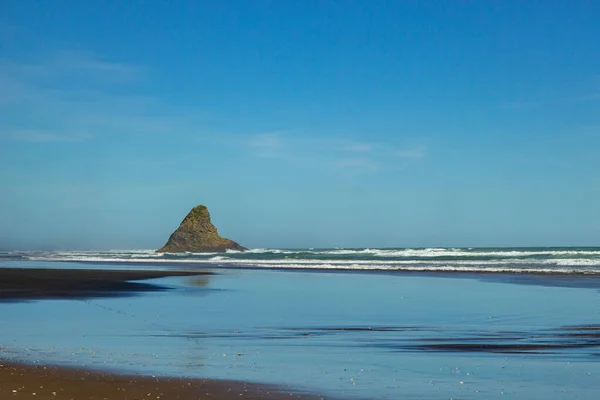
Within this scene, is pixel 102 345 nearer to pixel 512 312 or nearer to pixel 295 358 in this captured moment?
pixel 295 358

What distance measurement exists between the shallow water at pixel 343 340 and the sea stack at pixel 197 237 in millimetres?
76680

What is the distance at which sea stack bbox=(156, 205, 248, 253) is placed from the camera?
100375mm

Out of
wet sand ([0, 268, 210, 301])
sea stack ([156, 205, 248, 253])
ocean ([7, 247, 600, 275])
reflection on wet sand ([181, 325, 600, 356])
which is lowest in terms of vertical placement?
reflection on wet sand ([181, 325, 600, 356])

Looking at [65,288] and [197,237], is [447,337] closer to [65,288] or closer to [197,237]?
[65,288]

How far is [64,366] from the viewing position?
10.3m

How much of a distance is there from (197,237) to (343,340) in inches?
3528

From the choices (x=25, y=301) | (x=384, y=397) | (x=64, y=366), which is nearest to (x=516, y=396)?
(x=384, y=397)

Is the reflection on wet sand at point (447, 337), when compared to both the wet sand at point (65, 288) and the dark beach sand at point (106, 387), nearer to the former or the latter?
the dark beach sand at point (106, 387)

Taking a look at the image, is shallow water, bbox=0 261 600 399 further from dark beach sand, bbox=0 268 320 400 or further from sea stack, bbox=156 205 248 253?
sea stack, bbox=156 205 248 253

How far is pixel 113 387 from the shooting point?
8.79 m

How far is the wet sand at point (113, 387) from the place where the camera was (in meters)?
8.31

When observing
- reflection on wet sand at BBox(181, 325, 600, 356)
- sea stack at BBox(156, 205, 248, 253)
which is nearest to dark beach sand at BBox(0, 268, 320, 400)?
reflection on wet sand at BBox(181, 325, 600, 356)

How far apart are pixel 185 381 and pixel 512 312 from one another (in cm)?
1246

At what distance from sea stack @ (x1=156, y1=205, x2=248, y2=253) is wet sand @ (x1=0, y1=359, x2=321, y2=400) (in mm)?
90710
